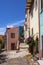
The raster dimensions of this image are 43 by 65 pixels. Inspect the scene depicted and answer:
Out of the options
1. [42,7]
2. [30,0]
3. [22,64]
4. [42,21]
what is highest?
[30,0]

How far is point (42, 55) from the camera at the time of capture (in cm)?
1839

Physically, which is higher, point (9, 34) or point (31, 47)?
point (9, 34)

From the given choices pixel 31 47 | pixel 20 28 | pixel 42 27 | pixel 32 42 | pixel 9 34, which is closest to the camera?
pixel 42 27

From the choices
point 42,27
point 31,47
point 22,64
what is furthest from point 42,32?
point 31,47

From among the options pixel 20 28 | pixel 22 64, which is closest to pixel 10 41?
pixel 20 28

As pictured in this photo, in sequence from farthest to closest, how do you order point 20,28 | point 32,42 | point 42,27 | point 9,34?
1. point 20,28
2. point 9,34
3. point 32,42
4. point 42,27

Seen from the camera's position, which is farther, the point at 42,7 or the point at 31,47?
the point at 31,47

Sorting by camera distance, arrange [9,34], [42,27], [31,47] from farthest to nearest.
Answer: [9,34], [31,47], [42,27]

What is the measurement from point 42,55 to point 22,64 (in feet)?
6.35

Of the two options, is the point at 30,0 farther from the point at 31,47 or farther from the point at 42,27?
the point at 42,27

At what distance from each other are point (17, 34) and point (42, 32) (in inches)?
1588

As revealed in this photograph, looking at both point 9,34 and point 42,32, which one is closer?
point 42,32

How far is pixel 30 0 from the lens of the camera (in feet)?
91.2

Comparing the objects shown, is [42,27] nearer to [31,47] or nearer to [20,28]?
[31,47]
